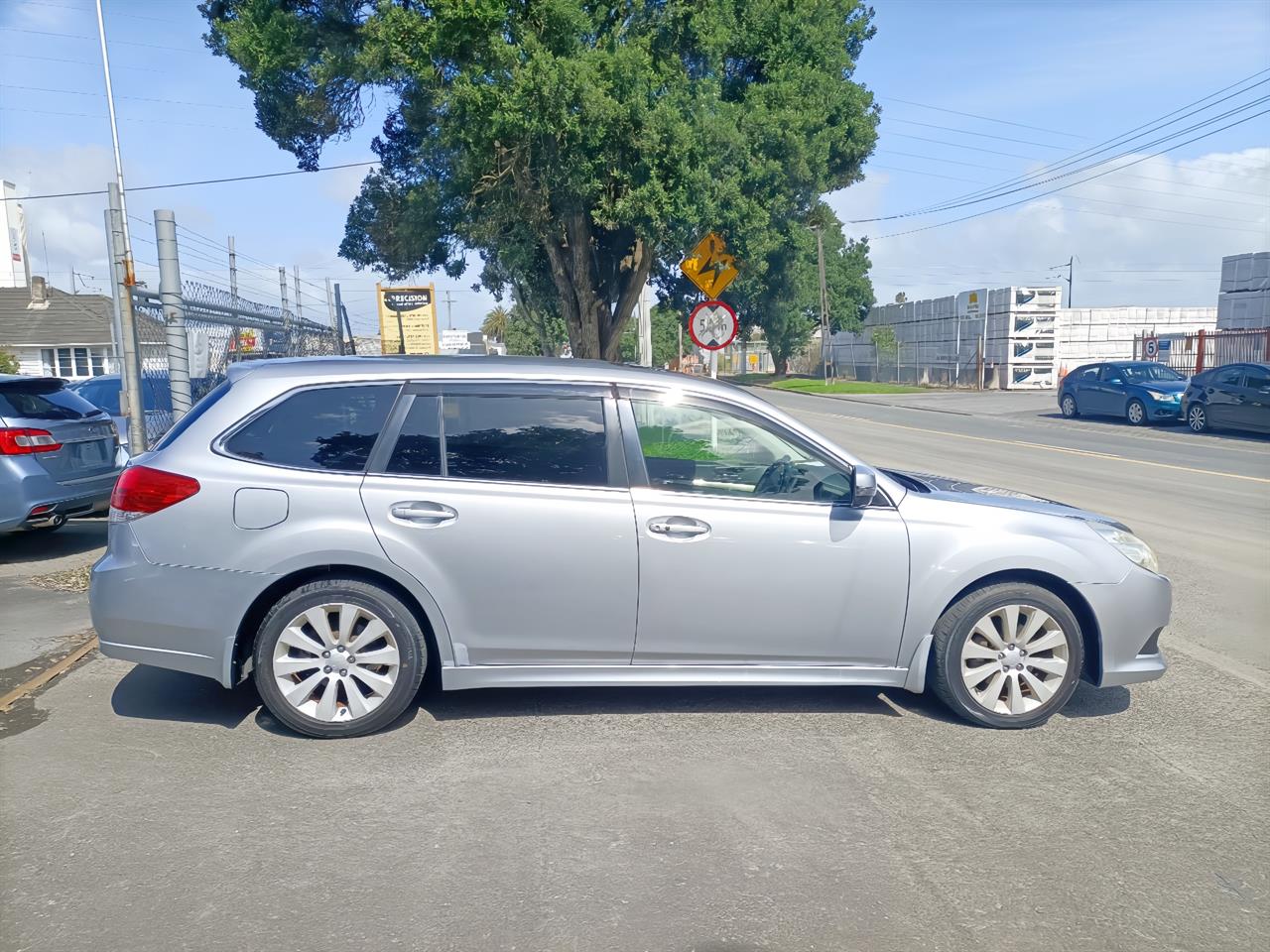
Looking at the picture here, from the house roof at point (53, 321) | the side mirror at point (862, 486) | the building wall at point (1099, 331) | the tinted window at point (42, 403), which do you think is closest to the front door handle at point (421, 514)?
the side mirror at point (862, 486)

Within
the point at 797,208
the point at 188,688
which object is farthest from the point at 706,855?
the point at 797,208

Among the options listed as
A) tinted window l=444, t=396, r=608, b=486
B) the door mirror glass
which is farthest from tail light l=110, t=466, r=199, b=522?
the door mirror glass

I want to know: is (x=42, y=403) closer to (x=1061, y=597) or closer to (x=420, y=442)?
(x=420, y=442)

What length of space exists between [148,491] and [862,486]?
333cm

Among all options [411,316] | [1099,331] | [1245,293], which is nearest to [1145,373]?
[1245,293]

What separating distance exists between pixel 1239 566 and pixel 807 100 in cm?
1386

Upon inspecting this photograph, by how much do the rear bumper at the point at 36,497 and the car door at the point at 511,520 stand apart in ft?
15.0

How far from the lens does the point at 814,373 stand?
69.2m

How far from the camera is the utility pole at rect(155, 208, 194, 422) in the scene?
30.8 ft

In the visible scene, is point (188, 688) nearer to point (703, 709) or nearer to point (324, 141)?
point (703, 709)

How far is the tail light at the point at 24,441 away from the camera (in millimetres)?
8688

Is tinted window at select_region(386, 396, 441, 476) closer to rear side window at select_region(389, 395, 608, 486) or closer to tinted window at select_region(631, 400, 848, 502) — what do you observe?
rear side window at select_region(389, 395, 608, 486)

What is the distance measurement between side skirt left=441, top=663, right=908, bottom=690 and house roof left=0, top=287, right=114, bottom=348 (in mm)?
41858

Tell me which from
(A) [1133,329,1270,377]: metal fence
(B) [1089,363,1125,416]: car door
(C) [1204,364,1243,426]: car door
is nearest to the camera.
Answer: (C) [1204,364,1243,426]: car door
